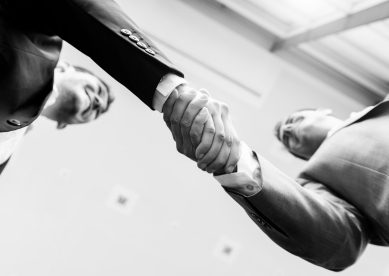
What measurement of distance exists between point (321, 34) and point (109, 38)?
9.81 ft

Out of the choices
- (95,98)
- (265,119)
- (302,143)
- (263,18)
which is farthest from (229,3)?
(302,143)

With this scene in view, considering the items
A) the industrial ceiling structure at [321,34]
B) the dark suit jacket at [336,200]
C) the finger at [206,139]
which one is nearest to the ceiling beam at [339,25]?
the industrial ceiling structure at [321,34]

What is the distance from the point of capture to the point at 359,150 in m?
1.06

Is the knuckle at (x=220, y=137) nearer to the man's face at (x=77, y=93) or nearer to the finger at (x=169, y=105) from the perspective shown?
the finger at (x=169, y=105)

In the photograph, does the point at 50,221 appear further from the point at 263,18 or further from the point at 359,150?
the point at 359,150

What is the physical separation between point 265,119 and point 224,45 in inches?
33.3

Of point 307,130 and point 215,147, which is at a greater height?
point 215,147

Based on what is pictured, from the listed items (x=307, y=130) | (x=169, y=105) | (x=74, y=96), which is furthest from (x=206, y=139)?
(x=74, y=96)

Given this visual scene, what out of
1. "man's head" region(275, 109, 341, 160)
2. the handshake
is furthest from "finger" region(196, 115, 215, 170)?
"man's head" region(275, 109, 341, 160)

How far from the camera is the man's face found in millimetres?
2418

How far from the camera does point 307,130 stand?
197 cm

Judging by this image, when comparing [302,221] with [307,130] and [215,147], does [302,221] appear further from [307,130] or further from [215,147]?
[307,130]

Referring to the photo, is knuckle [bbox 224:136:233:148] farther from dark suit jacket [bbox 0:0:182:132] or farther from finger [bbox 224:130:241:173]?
dark suit jacket [bbox 0:0:182:132]

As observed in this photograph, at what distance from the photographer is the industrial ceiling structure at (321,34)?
3.25 m
